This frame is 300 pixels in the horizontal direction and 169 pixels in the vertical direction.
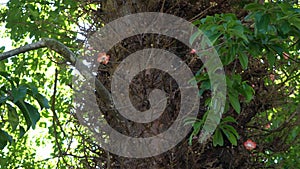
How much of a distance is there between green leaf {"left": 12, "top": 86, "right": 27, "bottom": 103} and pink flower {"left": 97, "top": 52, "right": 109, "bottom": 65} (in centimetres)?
86

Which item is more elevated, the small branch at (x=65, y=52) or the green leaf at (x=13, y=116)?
the small branch at (x=65, y=52)

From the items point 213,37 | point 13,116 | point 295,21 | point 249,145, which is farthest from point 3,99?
point 249,145

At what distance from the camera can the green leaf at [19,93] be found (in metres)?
1.73

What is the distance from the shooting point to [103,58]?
2.62 metres

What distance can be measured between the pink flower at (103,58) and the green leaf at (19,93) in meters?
0.86

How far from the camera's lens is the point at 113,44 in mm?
2650

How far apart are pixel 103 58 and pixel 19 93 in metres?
0.91

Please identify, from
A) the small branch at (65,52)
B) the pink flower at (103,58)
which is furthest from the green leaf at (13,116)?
the pink flower at (103,58)

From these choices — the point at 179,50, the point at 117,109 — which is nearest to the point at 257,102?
the point at 179,50

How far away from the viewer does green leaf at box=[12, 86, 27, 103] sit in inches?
68.1

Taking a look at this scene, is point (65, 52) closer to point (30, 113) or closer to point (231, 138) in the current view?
point (30, 113)

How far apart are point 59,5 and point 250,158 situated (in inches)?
65.3

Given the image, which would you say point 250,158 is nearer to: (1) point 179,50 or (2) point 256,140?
(2) point 256,140

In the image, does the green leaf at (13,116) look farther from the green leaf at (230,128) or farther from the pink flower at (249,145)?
the pink flower at (249,145)
